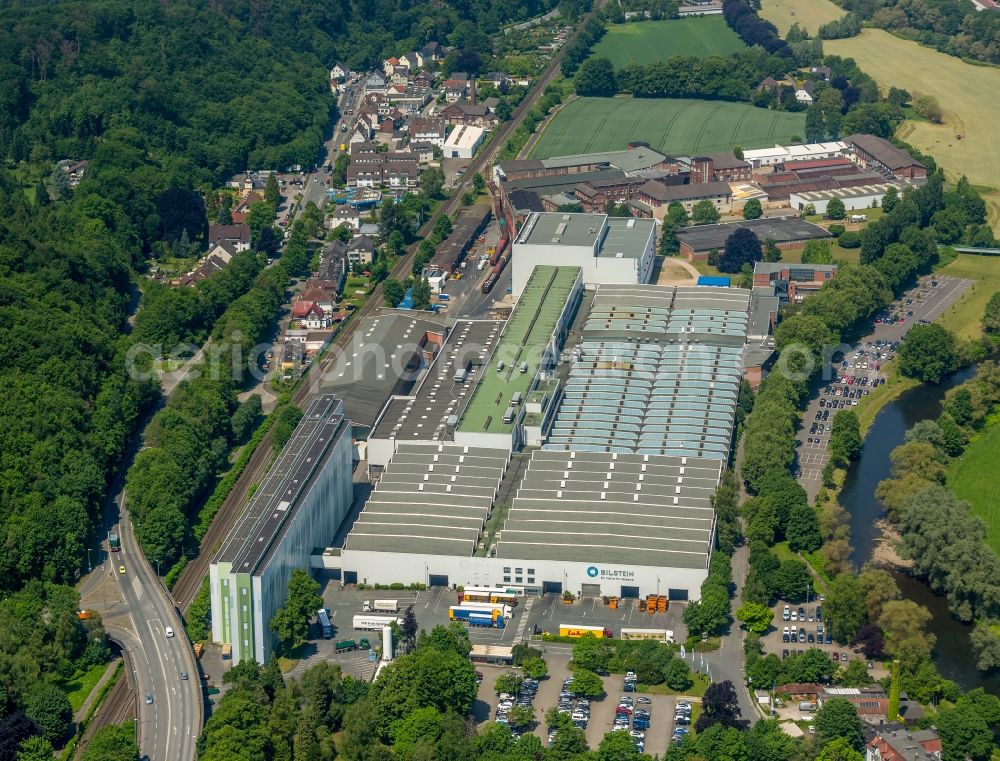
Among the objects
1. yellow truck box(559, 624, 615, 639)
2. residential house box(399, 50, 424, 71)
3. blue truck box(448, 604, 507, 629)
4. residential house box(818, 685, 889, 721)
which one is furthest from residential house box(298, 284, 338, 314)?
residential house box(399, 50, 424, 71)

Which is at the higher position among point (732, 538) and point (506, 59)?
point (732, 538)

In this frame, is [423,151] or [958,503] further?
[423,151]

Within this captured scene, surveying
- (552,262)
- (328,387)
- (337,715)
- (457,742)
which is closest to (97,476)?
(328,387)

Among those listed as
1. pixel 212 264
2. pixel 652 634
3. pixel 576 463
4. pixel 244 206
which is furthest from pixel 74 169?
pixel 652 634

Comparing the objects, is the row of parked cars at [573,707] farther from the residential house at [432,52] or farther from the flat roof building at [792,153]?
the residential house at [432,52]

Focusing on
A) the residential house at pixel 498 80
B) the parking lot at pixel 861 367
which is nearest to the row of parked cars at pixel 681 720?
the parking lot at pixel 861 367

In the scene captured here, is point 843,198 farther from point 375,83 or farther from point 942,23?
point 942,23

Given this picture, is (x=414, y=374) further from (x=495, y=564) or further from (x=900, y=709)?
(x=900, y=709)
